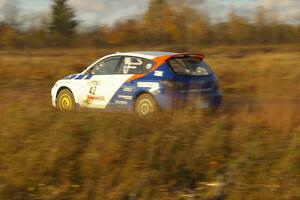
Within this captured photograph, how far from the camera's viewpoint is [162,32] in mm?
33594

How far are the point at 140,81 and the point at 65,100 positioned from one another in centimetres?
243

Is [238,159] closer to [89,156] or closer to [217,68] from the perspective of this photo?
[89,156]

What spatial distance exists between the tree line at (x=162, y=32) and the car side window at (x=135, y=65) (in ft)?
61.6

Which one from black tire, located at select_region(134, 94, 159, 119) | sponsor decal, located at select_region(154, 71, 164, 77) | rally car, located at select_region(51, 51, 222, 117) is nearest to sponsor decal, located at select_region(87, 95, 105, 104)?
rally car, located at select_region(51, 51, 222, 117)

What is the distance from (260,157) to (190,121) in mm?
1239

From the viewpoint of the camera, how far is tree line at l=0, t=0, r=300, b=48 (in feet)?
102

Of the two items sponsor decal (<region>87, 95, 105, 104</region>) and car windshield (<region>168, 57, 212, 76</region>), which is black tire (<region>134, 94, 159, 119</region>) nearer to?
car windshield (<region>168, 57, 212, 76</region>)

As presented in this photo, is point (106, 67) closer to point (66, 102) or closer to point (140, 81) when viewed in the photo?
point (140, 81)

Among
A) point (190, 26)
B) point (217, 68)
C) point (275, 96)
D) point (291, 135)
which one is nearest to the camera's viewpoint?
point (291, 135)

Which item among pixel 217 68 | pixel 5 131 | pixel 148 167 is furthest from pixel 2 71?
pixel 148 167

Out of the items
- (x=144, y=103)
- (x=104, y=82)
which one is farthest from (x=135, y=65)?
(x=144, y=103)

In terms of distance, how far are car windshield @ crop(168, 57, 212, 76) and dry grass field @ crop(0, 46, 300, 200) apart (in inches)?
105

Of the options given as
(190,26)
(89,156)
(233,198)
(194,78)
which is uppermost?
(190,26)

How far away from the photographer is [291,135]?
7.59 m
